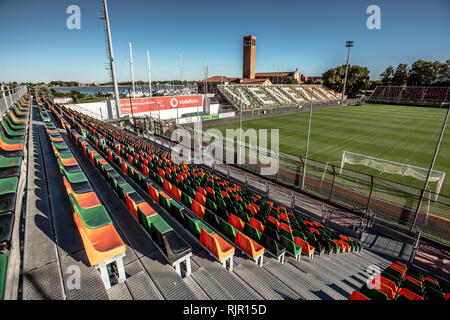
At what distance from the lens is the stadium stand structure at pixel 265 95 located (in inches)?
1831

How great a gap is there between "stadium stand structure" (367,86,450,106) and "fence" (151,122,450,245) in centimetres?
6588

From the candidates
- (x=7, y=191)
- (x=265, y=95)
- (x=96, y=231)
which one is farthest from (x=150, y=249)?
(x=265, y=95)

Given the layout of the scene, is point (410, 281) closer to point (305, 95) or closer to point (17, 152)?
point (17, 152)

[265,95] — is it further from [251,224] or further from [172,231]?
[172,231]

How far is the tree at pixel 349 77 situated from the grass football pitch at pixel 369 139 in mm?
45919

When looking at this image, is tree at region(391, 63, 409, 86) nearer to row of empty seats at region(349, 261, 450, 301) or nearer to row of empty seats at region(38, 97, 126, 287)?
row of empty seats at region(349, 261, 450, 301)

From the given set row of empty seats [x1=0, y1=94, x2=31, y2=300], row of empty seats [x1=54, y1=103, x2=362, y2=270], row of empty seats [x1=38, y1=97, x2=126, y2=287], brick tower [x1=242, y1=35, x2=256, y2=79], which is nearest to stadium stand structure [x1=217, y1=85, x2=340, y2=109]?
row of empty seats [x1=54, y1=103, x2=362, y2=270]

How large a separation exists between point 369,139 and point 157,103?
28.1 metres

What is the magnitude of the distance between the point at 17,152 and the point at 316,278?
9.26 m

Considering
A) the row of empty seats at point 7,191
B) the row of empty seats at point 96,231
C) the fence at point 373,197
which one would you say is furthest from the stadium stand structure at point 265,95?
the row of empty seats at point 96,231

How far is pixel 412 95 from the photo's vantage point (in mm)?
66500

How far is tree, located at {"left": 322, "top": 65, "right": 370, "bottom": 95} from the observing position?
77125 mm

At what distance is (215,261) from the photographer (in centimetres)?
483

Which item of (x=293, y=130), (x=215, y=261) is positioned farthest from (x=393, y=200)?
(x=293, y=130)
